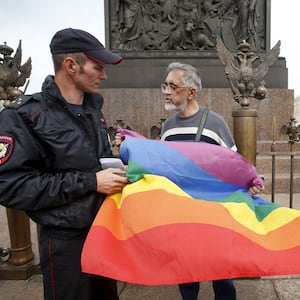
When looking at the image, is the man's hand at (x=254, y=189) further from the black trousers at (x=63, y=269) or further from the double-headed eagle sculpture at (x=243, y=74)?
the double-headed eagle sculpture at (x=243, y=74)

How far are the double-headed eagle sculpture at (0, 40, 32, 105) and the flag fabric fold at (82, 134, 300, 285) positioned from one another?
2.18m

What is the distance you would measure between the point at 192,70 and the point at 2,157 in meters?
1.48

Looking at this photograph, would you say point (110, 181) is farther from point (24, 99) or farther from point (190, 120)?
point (190, 120)

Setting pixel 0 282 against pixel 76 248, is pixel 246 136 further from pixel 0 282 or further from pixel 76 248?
pixel 0 282

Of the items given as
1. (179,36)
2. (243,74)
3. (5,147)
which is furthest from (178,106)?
(179,36)

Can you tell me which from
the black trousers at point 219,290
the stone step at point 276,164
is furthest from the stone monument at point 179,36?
the black trousers at point 219,290

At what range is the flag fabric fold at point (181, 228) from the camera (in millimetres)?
1420

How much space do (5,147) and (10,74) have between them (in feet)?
7.54

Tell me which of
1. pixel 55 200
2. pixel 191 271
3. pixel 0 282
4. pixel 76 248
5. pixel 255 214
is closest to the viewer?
pixel 191 271

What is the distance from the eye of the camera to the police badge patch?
1.50 meters

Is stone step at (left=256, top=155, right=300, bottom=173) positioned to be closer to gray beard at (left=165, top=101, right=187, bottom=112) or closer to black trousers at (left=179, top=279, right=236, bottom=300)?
black trousers at (left=179, top=279, right=236, bottom=300)

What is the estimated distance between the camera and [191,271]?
4.62 feet

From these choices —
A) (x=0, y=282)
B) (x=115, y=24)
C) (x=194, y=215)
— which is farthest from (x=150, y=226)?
(x=115, y=24)

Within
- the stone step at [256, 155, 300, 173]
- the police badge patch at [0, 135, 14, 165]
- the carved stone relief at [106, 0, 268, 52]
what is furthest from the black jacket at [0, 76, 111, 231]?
the carved stone relief at [106, 0, 268, 52]
